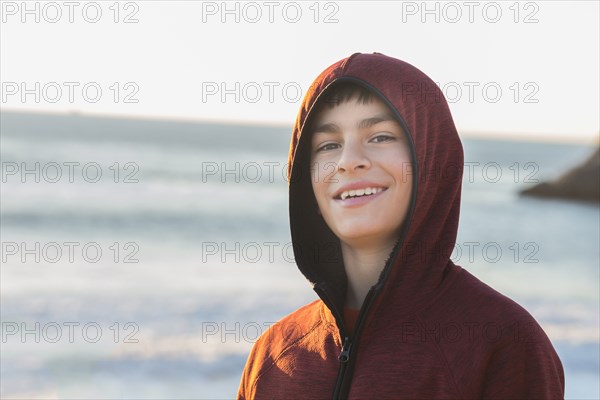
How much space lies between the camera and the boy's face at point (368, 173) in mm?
2375

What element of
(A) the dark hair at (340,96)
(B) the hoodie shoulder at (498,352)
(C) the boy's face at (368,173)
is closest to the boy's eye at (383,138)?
(C) the boy's face at (368,173)

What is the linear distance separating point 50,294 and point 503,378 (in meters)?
11.1

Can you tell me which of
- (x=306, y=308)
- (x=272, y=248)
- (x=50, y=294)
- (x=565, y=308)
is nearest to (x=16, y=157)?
(x=272, y=248)

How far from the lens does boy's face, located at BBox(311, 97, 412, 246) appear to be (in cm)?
238

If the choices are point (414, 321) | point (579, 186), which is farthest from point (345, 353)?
point (579, 186)

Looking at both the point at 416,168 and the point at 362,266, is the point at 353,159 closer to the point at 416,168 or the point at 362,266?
the point at 416,168

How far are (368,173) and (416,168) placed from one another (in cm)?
13

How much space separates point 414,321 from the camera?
7.59 ft

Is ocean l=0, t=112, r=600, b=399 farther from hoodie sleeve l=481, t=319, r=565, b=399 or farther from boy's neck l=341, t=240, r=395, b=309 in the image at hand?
hoodie sleeve l=481, t=319, r=565, b=399

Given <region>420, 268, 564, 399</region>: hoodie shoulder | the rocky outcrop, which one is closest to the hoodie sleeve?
<region>420, 268, 564, 399</region>: hoodie shoulder

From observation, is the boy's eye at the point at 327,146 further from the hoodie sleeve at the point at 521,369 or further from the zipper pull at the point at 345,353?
the hoodie sleeve at the point at 521,369

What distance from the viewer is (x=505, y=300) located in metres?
2.23

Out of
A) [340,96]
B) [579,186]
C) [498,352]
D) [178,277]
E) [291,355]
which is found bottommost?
[579,186]

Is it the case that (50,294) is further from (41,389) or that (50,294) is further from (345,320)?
(345,320)
